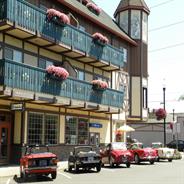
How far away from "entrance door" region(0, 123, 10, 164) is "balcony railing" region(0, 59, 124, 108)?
3.06 meters

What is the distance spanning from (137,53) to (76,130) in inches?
555

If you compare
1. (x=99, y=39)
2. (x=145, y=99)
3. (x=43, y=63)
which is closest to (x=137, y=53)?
(x=145, y=99)

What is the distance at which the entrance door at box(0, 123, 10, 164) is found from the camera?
82.3 ft

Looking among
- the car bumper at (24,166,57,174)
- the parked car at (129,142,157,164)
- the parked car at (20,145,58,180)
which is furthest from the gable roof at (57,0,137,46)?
the car bumper at (24,166,57,174)

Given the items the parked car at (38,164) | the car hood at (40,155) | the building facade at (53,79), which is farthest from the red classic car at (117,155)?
the car hood at (40,155)

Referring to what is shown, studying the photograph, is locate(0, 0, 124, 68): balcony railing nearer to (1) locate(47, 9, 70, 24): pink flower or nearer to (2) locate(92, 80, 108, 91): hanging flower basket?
(1) locate(47, 9, 70, 24): pink flower

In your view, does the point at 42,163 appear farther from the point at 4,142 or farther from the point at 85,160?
the point at 4,142

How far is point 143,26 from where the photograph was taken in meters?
43.0

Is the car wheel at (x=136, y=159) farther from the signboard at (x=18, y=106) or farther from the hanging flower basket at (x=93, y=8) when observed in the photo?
the hanging flower basket at (x=93, y=8)

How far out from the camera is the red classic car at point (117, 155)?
26031 mm

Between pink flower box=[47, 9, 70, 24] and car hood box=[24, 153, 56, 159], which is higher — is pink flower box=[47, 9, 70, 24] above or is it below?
above

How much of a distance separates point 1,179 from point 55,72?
312 inches

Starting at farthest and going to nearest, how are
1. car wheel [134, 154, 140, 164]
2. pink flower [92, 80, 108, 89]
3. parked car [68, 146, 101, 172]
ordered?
1. pink flower [92, 80, 108, 89]
2. car wheel [134, 154, 140, 164]
3. parked car [68, 146, 101, 172]

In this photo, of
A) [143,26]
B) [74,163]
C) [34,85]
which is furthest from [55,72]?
[143,26]
